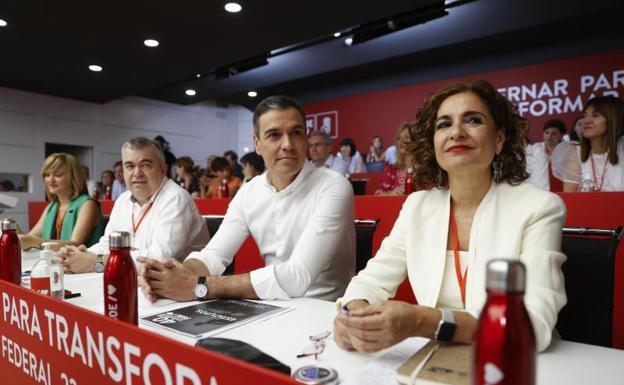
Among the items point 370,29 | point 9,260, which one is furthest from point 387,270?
point 370,29

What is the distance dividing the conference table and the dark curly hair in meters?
0.58

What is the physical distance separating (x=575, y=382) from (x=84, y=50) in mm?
6946

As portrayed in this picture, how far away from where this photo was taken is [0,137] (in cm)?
825

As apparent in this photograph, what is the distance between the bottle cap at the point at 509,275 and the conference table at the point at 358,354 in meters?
0.38

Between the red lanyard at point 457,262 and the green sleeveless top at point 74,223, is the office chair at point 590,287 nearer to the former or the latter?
the red lanyard at point 457,262

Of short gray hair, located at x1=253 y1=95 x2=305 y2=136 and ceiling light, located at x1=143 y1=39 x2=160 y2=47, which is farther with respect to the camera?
ceiling light, located at x1=143 y1=39 x2=160 y2=47

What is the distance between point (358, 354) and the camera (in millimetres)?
923

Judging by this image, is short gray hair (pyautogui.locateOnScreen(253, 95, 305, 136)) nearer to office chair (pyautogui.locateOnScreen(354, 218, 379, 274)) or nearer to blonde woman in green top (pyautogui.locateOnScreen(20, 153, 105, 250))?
office chair (pyautogui.locateOnScreen(354, 218, 379, 274))

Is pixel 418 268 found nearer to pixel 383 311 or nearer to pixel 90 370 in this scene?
pixel 383 311

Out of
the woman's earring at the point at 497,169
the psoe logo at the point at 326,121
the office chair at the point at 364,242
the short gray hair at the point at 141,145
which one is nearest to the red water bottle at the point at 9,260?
the short gray hair at the point at 141,145

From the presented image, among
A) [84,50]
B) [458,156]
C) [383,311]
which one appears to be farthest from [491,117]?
[84,50]

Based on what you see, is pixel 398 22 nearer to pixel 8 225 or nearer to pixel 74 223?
pixel 74 223

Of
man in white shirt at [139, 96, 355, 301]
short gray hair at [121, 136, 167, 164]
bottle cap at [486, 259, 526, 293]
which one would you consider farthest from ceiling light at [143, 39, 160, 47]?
bottle cap at [486, 259, 526, 293]

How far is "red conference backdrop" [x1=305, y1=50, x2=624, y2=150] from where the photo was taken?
6.44 meters
